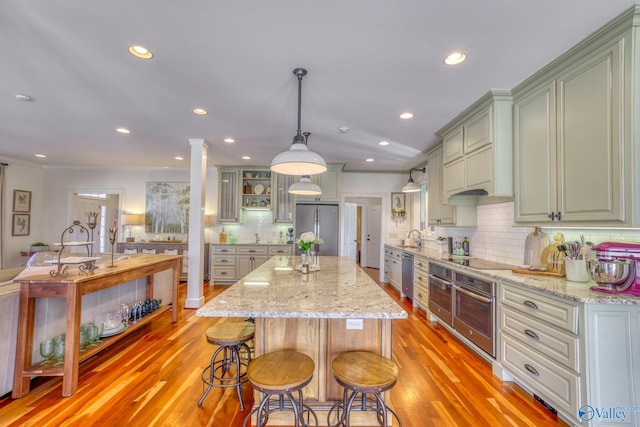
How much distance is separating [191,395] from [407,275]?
359 centimetres

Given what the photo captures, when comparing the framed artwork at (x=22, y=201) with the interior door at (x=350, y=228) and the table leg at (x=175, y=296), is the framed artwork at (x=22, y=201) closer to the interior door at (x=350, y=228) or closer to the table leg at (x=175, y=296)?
the table leg at (x=175, y=296)

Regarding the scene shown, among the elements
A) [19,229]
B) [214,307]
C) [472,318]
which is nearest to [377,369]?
[214,307]

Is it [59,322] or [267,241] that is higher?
[267,241]

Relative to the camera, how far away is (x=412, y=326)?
3703 millimetres

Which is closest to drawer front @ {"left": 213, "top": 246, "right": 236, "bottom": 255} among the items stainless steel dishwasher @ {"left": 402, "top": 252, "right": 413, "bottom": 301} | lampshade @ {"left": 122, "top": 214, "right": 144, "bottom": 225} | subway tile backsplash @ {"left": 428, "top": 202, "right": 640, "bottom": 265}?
lampshade @ {"left": 122, "top": 214, "right": 144, "bottom": 225}

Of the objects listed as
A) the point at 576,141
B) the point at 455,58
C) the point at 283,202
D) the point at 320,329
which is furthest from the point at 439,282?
the point at 283,202

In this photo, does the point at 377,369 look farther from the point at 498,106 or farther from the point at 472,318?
the point at 498,106

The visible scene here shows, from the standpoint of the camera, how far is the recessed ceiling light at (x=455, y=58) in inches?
80.7

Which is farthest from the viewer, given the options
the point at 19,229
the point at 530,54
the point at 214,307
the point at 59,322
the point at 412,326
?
the point at 19,229

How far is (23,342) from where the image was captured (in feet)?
6.95

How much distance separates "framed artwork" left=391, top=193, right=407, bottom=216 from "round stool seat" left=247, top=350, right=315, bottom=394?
A: 5075 mm

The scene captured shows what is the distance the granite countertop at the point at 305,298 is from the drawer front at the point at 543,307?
113cm

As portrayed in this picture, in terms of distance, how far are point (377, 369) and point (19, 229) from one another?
8.14 metres

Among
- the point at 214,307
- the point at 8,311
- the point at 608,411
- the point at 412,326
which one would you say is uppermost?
the point at 214,307
